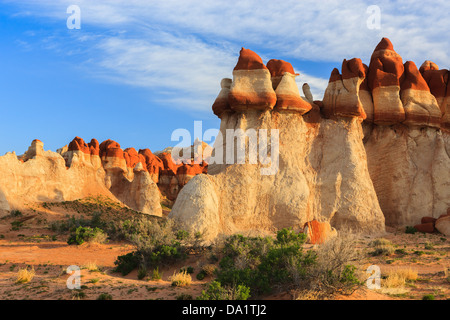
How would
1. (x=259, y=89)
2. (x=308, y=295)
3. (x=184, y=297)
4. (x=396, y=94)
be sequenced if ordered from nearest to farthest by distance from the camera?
(x=308, y=295), (x=184, y=297), (x=259, y=89), (x=396, y=94)

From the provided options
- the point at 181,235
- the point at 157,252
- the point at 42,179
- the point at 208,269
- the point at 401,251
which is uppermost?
the point at 42,179

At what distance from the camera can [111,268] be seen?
14188mm

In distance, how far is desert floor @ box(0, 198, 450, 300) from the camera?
33.3 ft

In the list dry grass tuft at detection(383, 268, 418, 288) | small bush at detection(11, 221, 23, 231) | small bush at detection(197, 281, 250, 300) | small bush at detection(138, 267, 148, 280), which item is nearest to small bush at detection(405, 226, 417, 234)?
dry grass tuft at detection(383, 268, 418, 288)

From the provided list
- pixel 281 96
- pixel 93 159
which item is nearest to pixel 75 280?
pixel 281 96

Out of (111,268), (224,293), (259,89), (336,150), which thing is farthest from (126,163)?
(224,293)

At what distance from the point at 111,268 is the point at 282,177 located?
1184cm

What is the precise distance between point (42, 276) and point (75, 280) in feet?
6.67

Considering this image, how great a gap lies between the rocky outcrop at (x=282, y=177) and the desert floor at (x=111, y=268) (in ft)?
9.78

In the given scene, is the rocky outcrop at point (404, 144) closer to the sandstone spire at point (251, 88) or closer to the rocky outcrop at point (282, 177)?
the rocky outcrop at point (282, 177)

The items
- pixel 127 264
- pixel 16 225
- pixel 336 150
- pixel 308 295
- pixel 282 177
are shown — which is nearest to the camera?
pixel 308 295

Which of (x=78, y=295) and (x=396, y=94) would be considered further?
(x=396, y=94)

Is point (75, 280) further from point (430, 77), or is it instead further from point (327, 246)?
point (430, 77)

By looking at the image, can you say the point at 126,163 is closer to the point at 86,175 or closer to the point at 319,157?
the point at 86,175
